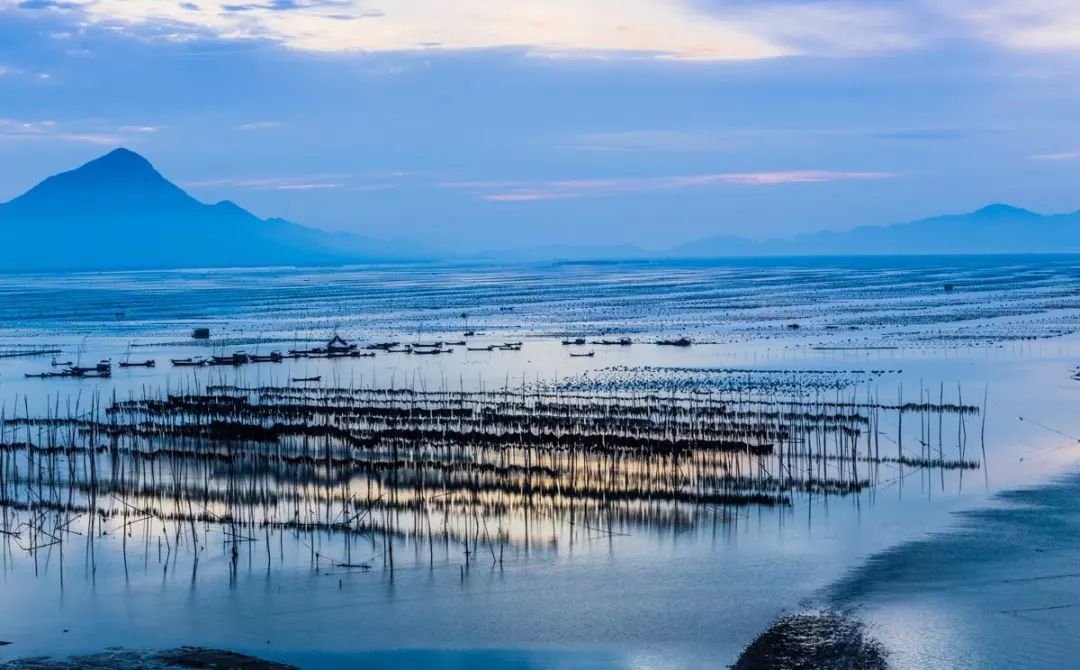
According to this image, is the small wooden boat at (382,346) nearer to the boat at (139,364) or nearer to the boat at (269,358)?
the boat at (269,358)

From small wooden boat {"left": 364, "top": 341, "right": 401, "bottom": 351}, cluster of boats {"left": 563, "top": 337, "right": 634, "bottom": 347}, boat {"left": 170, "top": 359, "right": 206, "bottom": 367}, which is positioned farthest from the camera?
cluster of boats {"left": 563, "top": 337, "right": 634, "bottom": 347}

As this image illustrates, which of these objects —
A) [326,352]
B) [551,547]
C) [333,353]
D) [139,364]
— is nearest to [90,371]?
[139,364]

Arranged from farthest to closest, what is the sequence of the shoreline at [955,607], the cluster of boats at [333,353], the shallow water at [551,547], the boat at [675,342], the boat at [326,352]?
the boat at [675,342] → the boat at [326,352] → the cluster of boats at [333,353] → the shallow water at [551,547] → the shoreline at [955,607]

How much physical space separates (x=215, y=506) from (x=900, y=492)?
A: 13.2 metres

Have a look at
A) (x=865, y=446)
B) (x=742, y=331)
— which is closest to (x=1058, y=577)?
(x=865, y=446)

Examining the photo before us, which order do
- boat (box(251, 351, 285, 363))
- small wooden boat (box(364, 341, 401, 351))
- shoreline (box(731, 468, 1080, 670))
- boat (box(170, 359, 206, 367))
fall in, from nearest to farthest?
shoreline (box(731, 468, 1080, 670))
boat (box(170, 359, 206, 367))
boat (box(251, 351, 285, 363))
small wooden boat (box(364, 341, 401, 351))

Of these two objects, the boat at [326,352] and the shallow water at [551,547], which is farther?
the boat at [326,352]

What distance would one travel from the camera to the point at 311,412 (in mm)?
33344

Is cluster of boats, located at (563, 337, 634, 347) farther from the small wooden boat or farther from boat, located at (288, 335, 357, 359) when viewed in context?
boat, located at (288, 335, 357, 359)

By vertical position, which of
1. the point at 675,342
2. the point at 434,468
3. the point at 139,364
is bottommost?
the point at 434,468

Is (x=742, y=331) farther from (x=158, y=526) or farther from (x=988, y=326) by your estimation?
(x=158, y=526)

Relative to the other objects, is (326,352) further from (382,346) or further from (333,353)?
(382,346)

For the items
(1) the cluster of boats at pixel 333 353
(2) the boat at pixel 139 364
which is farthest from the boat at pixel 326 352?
(2) the boat at pixel 139 364

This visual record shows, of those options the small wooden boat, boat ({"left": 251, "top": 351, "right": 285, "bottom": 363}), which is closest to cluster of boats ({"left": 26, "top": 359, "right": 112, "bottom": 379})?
boat ({"left": 251, "top": 351, "right": 285, "bottom": 363})
